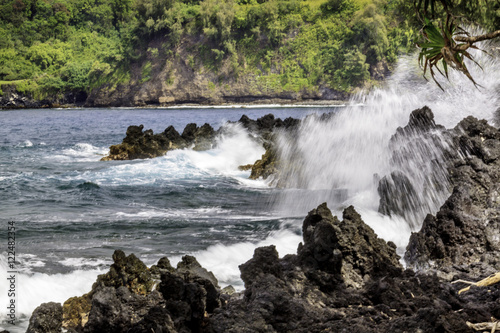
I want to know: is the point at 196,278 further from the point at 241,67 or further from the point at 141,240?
the point at 241,67

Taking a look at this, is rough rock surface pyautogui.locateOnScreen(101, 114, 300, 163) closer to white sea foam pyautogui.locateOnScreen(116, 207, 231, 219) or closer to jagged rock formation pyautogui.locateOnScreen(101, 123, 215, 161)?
jagged rock formation pyautogui.locateOnScreen(101, 123, 215, 161)

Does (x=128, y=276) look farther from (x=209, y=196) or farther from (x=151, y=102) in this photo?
(x=151, y=102)

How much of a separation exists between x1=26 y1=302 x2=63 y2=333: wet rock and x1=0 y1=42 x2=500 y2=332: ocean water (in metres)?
0.93

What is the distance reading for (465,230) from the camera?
225 inches

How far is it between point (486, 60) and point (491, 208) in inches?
539

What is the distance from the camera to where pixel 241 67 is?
9419cm

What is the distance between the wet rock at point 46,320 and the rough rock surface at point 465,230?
350 centimetres

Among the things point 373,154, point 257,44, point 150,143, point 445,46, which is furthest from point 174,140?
point 257,44

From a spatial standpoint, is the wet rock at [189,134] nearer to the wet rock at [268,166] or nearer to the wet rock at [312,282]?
the wet rock at [268,166]

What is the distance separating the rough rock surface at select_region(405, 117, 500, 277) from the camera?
5.41 m

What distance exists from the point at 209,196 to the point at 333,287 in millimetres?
8430

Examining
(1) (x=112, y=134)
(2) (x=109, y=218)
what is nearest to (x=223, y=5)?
(1) (x=112, y=134)

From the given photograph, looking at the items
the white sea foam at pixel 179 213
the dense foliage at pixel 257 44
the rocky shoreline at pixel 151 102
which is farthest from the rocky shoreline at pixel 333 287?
the dense foliage at pixel 257 44

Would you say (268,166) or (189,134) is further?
(189,134)
